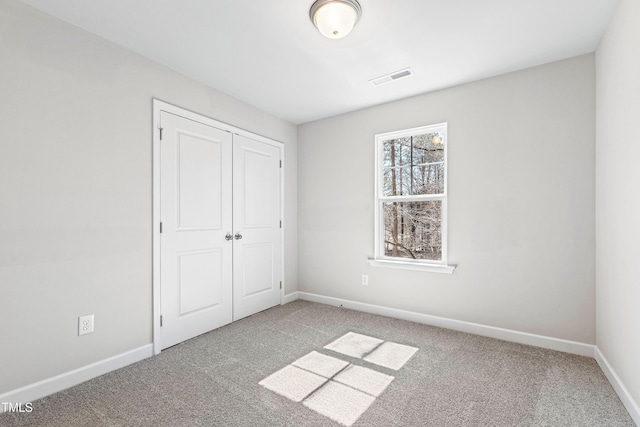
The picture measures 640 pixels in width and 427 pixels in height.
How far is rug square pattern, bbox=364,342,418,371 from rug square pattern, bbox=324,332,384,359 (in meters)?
0.07

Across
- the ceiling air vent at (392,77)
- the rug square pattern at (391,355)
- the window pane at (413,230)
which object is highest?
the ceiling air vent at (392,77)

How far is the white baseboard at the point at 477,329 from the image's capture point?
102 inches

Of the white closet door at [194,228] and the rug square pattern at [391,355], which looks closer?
the rug square pattern at [391,355]

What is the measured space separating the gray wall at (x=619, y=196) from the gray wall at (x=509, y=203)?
0.14 metres

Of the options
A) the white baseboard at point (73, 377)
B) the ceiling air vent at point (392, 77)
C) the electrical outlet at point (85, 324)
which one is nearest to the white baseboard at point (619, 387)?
the ceiling air vent at point (392, 77)

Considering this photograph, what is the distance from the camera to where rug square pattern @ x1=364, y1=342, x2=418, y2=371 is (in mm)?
2434

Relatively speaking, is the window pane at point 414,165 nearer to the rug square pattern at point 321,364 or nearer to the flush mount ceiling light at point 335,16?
the flush mount ceiling light at point 335,16

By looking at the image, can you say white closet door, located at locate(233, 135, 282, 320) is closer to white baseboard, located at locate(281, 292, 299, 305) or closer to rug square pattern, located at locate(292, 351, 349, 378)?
white baseboard, located at locate(281, 292, 299, 305)

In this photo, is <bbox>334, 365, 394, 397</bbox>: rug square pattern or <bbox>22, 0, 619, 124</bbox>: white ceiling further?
<bbox>334, 365, 394, 397</bbox>: rug square pattern

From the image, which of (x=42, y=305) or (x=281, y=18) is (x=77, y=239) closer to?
(x=42, y=305)

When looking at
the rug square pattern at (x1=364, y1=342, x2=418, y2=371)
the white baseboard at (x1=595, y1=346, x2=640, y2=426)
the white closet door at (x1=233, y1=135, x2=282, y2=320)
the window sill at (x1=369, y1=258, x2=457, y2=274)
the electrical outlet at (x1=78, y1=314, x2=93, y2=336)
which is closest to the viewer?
the white baseboard at (x1=595, y1=346, x2=640, y2=426)

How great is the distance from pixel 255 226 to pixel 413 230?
1.85 m

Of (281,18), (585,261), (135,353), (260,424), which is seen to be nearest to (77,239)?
(135,353)

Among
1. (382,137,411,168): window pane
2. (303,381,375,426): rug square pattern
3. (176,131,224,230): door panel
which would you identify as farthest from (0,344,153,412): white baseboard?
(382,137,411,168): window pane
